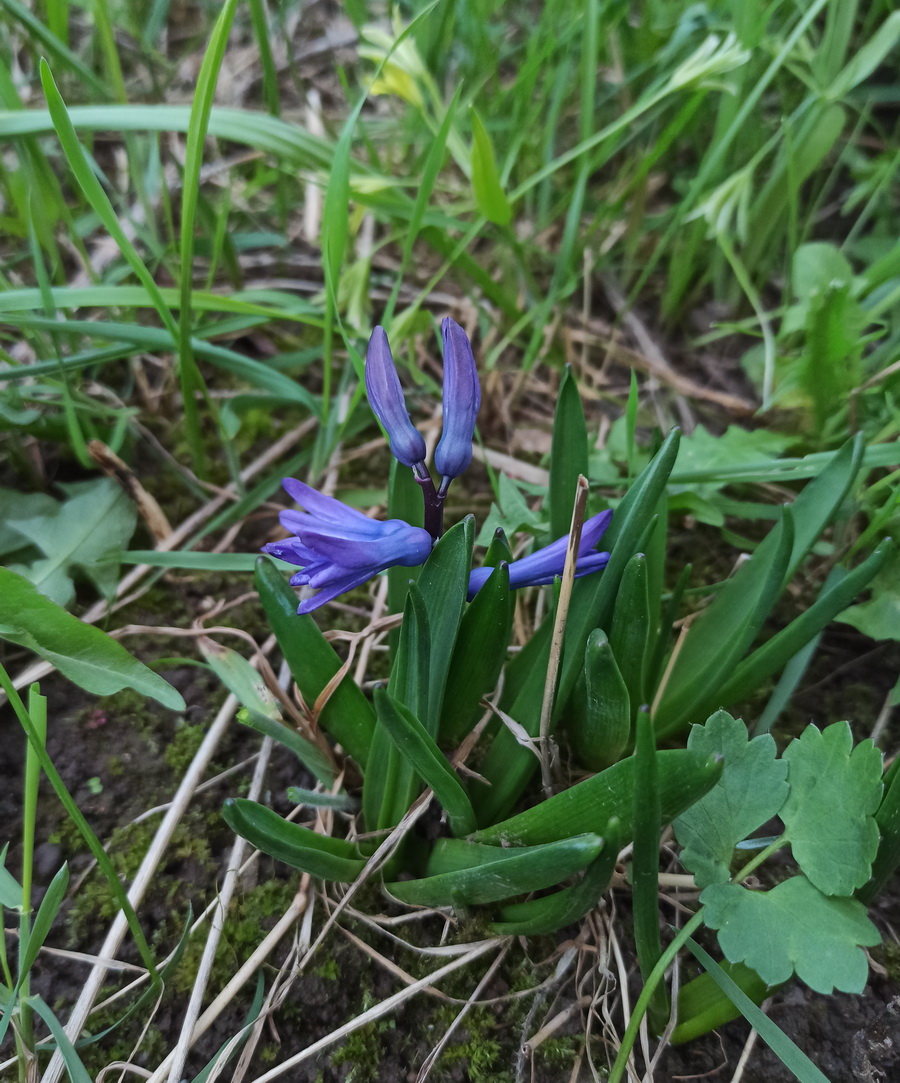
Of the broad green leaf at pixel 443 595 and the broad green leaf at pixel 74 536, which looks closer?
the broad green leaf at pixel 443 595

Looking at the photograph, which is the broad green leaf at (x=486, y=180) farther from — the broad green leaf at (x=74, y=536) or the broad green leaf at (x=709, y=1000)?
the broad green leaf at (x=709, y=1000)

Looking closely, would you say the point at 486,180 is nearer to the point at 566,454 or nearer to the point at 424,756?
→ the point at 566,454

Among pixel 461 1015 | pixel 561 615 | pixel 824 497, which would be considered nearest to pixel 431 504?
pixel 561 615

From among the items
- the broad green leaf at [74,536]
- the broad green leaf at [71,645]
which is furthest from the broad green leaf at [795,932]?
the broad green leaf at [74,536]

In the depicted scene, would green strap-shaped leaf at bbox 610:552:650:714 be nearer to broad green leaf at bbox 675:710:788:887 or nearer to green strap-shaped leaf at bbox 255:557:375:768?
broad green leaf at bbox 675:710:788:887

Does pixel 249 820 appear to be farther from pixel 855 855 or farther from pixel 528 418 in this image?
pixel 528 418
